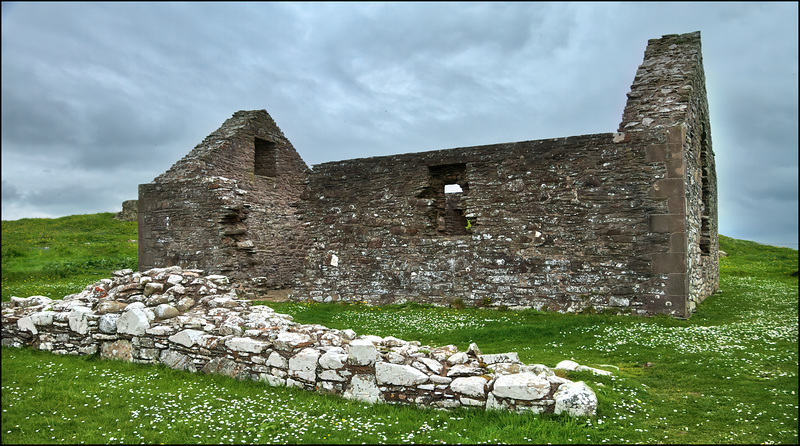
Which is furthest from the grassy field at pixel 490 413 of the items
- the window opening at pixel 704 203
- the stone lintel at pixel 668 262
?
the window opening at pixel 704 203

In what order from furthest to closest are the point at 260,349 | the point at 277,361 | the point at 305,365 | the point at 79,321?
the point at 79,321 < the point at 260,349 < the point at 277,361 < the point at 305,365

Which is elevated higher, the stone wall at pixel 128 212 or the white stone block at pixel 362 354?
the stone wall at pixel 128 212

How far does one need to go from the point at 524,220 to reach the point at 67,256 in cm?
1941

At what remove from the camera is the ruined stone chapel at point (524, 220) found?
11.4 m

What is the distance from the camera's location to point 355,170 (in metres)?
14.9

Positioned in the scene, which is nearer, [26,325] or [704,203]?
[26,325]

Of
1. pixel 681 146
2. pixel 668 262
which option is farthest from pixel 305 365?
pixel 681 146

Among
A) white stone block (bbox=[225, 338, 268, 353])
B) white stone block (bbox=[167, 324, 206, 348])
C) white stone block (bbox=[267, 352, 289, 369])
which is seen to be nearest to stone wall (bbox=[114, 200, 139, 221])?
white stone block (bbox=[167, 324, 206, 348])

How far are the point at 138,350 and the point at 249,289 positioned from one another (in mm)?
10245

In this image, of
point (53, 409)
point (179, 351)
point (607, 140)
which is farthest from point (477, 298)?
point (53, 409)

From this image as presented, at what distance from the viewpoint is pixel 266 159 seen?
843 inches

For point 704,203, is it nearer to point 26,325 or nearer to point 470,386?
point 470,386

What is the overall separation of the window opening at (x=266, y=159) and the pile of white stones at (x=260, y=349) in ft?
39.0

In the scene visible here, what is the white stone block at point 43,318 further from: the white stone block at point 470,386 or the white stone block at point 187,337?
the white stone block at point 470,386
